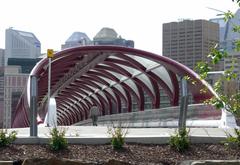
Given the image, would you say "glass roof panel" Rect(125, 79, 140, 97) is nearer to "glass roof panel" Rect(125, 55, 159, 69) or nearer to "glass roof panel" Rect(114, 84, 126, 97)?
"glass roof panel" Rect(114, 84, 126, 97)

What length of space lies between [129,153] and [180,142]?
1.05 m

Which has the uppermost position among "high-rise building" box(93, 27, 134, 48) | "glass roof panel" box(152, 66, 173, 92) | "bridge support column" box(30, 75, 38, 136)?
"high-rise building" box(93, 27, 134, 48)

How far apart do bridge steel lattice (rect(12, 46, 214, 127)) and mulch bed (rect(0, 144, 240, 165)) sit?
25.6 meters

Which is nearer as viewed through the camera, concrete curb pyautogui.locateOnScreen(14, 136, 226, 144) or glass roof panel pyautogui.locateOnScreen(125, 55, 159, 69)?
concrete curb pyautogui.locateOnScreen(14, 136, 226, 144)

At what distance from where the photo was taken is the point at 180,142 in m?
9.49

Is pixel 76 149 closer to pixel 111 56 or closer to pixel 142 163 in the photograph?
pixel 142 163

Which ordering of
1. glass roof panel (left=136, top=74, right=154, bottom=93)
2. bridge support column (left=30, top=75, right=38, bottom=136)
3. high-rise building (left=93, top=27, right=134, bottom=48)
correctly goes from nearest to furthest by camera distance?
bridge support column (left=30, top=75, right=38, bottom=136), glass roof panel (left=136, top=74, right=154, bottom=93), high-rise building (left=93, top=27, right=134, bottom=48)

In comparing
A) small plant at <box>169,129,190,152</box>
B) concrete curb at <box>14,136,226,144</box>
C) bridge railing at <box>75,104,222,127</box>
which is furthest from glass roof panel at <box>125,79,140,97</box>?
small plant at <box>169,129,190,152</box>

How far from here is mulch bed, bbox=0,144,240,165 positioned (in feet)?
29.2

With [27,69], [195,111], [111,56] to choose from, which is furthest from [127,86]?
[27,69]

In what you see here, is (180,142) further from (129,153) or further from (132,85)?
(132,85)

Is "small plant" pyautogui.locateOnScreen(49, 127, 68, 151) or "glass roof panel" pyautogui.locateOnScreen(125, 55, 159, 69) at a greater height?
"glass roof panel" pyautogui.locateOnScreen(125, 55, 159, 69)

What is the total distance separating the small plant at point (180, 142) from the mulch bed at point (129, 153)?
0.31 ft

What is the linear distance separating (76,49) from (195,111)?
69.0ft
